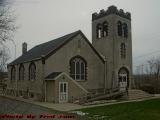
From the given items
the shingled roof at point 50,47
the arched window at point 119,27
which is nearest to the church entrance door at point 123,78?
the arched window at point 119,27

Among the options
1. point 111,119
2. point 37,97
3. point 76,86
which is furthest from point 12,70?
point 111,119

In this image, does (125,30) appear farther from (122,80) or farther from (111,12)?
(122,80)

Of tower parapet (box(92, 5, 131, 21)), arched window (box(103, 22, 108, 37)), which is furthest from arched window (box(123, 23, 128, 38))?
arched window (box(103, 22, 108, 37))

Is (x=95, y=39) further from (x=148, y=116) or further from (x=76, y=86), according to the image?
(x=148, y=116)

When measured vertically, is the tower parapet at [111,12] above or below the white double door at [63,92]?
above

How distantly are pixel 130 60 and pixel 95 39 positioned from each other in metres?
5.82

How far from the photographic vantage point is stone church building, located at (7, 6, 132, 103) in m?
29.0

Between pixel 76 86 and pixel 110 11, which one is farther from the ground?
pixel 110 11

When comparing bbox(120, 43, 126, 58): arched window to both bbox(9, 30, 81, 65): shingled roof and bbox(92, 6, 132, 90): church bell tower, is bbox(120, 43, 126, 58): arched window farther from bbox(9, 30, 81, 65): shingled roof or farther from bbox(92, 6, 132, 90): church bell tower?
bbox(9, 30, 81, 65): shingled roof

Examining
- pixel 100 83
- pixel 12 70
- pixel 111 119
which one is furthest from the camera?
pixel 12 70

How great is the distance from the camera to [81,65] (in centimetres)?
3253

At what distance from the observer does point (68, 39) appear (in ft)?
102

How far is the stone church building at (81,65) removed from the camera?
28984 millimetres

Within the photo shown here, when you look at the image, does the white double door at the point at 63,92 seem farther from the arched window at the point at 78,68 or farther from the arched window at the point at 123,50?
the arched window at the point at 123,50
